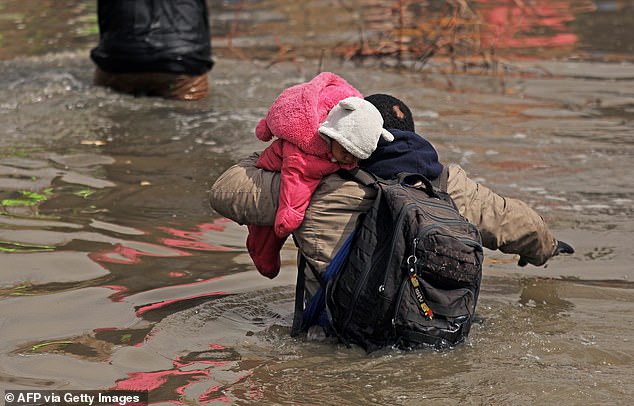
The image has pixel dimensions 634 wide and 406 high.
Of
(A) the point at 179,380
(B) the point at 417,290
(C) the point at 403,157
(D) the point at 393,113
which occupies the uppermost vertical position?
(D) the point at 393,113

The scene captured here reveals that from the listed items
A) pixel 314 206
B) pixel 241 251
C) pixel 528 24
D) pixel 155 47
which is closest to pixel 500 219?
pixel 314 206

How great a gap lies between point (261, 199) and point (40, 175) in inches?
105

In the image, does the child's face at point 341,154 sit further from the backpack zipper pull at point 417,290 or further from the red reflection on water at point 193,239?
the red reflection on water at point 193,239

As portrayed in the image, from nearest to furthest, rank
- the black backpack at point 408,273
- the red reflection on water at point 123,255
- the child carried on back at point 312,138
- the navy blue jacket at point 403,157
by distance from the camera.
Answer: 1. the black backpack at point 408,273
2. the child carried on back at point 312,138
3. the navy blue jacket at point 403,157
4. the red reflection on water at point 123,255

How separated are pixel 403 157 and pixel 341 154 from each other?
23cm

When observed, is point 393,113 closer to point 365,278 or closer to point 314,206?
point 314,206

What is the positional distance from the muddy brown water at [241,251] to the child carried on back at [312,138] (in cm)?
57

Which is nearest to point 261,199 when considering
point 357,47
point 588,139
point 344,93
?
point 344,93

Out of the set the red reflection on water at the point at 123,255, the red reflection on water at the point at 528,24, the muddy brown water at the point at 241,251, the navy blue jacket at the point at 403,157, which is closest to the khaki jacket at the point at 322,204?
the navy blue jacket at the point at 403,157

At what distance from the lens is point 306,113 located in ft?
12.1

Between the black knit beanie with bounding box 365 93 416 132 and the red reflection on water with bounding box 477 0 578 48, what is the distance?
5.29 metres

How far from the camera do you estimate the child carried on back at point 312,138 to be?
3.60 m

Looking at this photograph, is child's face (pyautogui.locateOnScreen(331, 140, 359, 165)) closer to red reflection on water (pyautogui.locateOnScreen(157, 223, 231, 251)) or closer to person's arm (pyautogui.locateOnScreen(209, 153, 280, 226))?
person's arm (pyautogui.locateOnScreen(209, 153, 280, 226))

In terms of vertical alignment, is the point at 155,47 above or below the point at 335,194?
below
